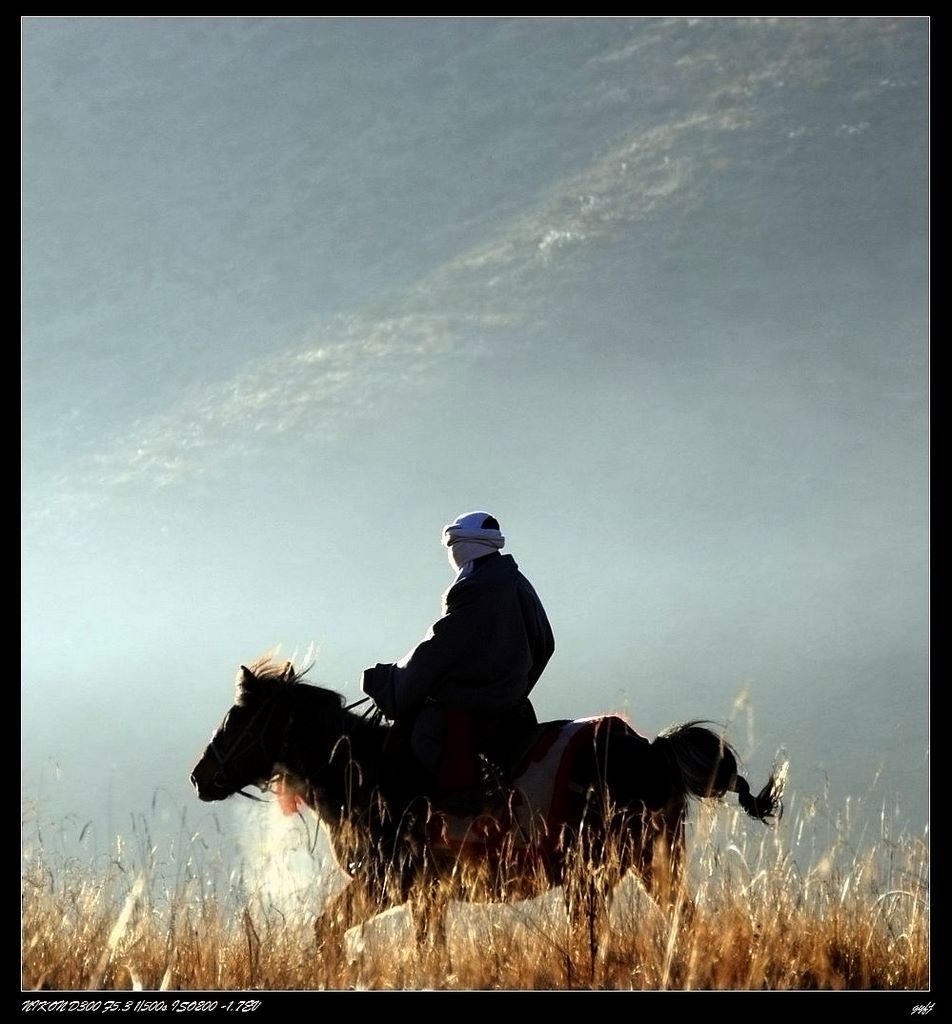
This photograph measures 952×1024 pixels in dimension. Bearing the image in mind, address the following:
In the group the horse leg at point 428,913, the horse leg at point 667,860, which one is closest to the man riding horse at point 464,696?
the horse leg at point 428,913

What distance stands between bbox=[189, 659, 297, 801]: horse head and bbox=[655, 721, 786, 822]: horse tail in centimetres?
213

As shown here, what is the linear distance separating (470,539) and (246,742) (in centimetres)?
171

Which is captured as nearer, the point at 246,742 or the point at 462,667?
the point at 462,667

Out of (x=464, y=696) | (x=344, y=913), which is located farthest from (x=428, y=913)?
(x=464, y=696)

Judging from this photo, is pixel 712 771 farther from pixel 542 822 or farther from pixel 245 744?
pixel 245 744

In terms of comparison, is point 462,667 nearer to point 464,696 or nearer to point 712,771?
point 464,696

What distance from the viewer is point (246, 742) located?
6105 mm

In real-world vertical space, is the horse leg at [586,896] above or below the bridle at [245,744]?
below

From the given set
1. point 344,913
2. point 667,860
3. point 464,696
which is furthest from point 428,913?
point 667,860

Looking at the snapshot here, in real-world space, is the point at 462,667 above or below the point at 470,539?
below

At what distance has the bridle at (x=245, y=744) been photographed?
6062 mm

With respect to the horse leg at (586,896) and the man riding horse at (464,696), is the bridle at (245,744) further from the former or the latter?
the horse leg at (586,896)

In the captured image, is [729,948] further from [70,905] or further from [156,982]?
[70,905]
